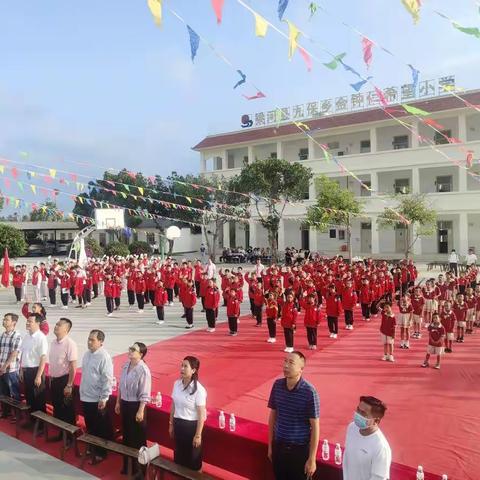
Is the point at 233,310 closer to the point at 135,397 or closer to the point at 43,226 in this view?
the point at 135,397

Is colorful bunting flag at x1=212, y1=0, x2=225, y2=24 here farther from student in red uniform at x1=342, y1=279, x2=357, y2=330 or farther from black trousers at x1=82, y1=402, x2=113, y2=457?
student in red uniform at x1=342, y1=279, x2=357, y2=330

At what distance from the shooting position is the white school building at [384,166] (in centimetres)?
2708

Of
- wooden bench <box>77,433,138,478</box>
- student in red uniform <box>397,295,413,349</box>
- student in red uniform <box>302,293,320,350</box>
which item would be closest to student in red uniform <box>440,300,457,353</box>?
student in red uniform <box>397,295,413,349</box>

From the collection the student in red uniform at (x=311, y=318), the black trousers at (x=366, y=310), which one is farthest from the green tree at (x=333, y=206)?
the student in red uniform at (x=311, y=318)

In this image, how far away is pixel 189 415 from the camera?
3.93 meters

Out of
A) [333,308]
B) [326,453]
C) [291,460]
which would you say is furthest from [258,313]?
[291,460]

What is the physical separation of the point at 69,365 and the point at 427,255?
2725 cm

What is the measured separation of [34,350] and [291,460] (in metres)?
3.49

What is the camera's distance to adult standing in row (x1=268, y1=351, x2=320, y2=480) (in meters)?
3.34

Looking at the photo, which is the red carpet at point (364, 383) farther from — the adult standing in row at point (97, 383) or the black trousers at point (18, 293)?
the black trousers at point (18, 293)

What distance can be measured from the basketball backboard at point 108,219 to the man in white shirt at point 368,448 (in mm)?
22897

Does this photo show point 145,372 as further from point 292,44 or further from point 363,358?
point 363,358

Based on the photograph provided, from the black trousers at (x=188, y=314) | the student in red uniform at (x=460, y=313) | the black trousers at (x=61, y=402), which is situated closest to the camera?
the black trousers at (x=61, y=402)

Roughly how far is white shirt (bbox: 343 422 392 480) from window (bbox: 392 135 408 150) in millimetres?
29713
